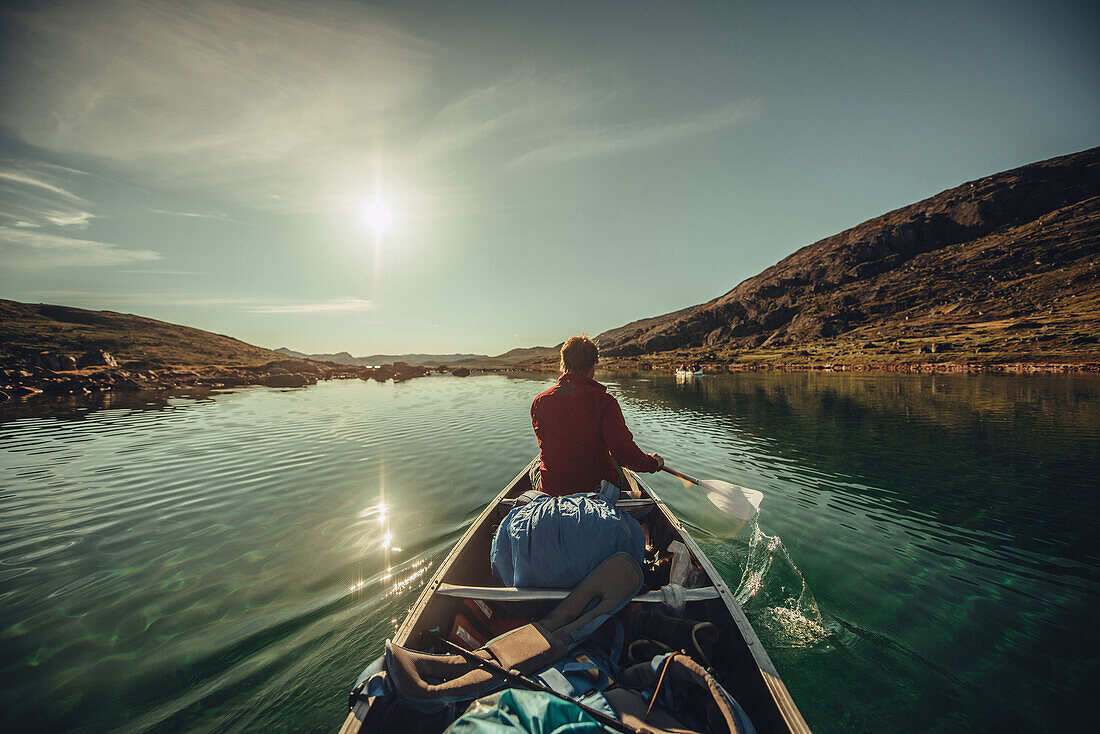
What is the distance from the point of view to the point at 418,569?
24.8 feet

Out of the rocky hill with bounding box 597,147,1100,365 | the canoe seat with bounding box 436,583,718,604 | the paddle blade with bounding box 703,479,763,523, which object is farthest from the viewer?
the rocky hill with bounding box 597,147,1100,365

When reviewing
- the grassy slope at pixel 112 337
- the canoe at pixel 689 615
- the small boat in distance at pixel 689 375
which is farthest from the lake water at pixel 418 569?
the grassy slope at pixel 112 337

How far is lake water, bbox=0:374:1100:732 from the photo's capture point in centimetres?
458

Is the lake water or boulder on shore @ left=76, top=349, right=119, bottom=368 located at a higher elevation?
boulder on shore @ left=76, top=349, right=119, bottom=368

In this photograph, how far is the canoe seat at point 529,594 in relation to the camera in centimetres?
401

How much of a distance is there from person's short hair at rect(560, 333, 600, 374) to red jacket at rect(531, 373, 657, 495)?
0.44ft

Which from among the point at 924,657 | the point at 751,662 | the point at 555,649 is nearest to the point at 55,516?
the point at 555,649

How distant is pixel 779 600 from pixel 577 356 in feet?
18.2

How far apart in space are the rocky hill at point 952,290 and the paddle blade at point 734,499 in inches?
2953

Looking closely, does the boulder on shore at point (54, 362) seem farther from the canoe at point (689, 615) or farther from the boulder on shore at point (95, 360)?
the canoe at point (689, 615)

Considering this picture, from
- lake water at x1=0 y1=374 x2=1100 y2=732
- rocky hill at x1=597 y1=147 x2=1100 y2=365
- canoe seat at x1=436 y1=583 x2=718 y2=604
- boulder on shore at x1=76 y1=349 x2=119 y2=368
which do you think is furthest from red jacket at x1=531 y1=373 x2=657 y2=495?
boulder on shore at x1=76 y1=349 x2=119 y2=368

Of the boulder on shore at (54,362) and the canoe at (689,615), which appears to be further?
the boulder on shore at (54,362)

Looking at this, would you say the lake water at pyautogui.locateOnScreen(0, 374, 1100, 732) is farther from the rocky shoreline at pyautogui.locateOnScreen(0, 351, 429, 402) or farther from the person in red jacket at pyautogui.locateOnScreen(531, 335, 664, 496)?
the rocky shoreline at pyautogui.locateOnScreen(0, 351, 429, 402)

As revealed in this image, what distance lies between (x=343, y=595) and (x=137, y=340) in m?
160
